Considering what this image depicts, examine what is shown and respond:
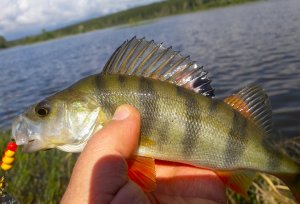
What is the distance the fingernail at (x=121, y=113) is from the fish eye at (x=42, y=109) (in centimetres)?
56

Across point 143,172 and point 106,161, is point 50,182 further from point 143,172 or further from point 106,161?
point 106,161

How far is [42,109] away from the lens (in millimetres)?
2869

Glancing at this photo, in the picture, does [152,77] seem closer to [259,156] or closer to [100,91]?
[100,91]

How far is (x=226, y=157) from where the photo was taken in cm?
294

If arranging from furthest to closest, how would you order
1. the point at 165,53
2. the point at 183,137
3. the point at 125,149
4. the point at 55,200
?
the point at 55,200, the point at 165,53, the point at 183,137, the point at 125,149

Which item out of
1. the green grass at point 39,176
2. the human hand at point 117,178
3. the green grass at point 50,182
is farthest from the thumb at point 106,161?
the green grass at point 39,176

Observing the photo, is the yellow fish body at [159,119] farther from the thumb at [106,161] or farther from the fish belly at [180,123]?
the thumb at [106,161]

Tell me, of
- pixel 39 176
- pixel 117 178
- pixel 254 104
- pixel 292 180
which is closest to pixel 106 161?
pixel 117 178

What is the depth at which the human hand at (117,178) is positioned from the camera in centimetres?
235

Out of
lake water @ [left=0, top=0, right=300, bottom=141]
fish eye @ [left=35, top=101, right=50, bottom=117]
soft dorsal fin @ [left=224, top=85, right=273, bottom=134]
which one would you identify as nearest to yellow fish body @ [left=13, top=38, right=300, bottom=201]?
fish eye @ [left=35, top=101, right=50, bottom=117]

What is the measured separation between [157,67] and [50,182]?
3819mm

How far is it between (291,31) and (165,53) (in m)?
20.6

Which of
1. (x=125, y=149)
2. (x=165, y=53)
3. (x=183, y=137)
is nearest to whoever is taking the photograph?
(x=125, y=149)

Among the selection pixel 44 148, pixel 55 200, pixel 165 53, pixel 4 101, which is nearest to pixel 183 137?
pixel 165 53
